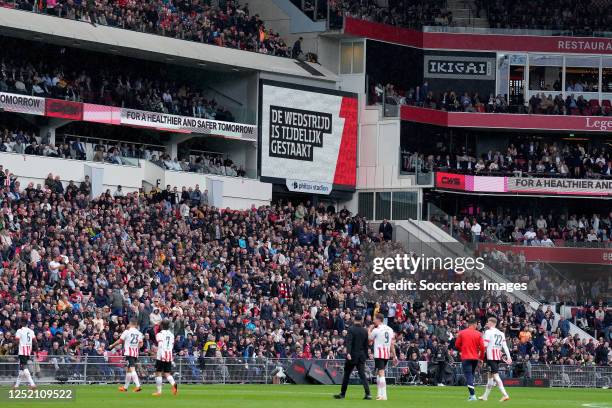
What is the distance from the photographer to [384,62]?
71.5 m

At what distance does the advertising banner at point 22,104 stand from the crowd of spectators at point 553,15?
27674 mm

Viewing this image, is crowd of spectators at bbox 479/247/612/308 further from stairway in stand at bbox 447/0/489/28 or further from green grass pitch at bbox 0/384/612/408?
green grass pitch at bbox 0/384/612/408

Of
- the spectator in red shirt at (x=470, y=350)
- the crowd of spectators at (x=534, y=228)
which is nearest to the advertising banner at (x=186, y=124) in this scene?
the crowd of spectators at (x=534, y=228)

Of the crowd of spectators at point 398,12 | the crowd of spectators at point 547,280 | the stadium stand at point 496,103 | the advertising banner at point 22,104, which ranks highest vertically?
the crowd of spectators at point 398,12

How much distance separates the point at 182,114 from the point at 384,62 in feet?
41.8

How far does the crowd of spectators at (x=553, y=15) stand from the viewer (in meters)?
74.8

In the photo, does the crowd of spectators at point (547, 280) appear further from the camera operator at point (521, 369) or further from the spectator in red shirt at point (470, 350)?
the spectator in red shirt at point (470, 350)

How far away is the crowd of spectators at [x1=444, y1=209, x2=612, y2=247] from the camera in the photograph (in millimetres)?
68375

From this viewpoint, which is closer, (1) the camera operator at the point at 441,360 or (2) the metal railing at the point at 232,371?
(2) the metal railing at the point at 232,371

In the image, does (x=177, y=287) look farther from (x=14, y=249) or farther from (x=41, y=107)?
(x=41, y=107)

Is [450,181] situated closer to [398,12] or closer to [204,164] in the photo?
[398,12]

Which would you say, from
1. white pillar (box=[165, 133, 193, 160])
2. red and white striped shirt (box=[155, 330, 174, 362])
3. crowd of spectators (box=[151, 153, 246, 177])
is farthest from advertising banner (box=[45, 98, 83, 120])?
red and white striped shirt (box=[155, 330, 174, 362])

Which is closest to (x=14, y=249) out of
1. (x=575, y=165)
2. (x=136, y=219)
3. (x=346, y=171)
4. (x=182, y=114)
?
(x=136, y=219)

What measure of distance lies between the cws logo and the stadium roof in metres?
6.90
